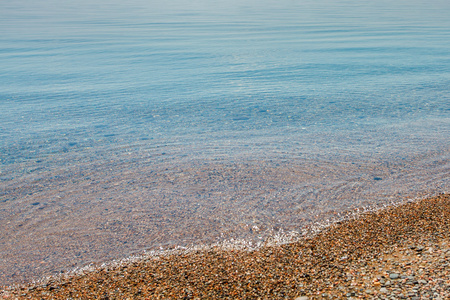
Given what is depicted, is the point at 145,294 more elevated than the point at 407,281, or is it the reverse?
the point at 407,281

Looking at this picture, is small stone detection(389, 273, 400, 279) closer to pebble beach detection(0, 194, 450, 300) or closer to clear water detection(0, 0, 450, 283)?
pebble beach detection(0, 194, 450, 300)

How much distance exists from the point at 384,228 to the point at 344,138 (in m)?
3.44

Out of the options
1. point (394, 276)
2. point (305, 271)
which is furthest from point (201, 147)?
point (394, 276)

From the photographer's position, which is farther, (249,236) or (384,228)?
(249,236)

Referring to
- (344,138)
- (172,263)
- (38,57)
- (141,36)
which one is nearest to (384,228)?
(172,263)

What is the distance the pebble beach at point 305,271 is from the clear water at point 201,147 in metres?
0.45

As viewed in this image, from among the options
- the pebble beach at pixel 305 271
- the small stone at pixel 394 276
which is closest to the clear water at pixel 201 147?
the pebble beach at pixel 305 271

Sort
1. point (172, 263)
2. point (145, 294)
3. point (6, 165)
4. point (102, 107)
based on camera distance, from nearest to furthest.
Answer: point (145, 294)
point (172, 263)
point (6, 165)
point (102, 107)

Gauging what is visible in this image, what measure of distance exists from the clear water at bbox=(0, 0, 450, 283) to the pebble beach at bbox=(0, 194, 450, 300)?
1.49 feet

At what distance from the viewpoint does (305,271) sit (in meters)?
3.38

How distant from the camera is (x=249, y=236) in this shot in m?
4.44

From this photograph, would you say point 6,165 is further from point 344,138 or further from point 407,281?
point 407,281

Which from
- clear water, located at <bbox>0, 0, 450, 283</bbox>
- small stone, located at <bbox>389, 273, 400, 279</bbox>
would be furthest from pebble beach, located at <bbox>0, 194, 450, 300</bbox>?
clear water, located at <bbox>0, 0, 450, 283</bbox>

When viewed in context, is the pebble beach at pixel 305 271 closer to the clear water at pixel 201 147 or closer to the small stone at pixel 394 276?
the small stone at pixel 394 276
